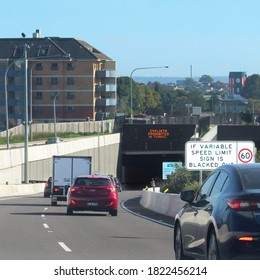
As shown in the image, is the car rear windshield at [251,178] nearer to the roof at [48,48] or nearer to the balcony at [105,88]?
the roof at [48,48]

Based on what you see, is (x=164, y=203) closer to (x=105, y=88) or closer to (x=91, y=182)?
(x=91, y=182)

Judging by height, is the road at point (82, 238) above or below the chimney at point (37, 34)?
below

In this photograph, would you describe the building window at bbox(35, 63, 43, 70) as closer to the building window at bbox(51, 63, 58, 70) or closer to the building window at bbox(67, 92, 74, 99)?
the building window at bbox(51, 63, 58, 70)

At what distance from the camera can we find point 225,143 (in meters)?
34.2

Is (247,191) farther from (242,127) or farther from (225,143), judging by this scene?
(242,127)

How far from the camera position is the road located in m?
17.7

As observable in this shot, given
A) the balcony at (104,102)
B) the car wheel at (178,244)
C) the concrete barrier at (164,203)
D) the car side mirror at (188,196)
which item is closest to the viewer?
the car side mirror at (188,196)

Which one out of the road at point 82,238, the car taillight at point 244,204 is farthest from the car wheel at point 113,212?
the car taillight at point 244,204

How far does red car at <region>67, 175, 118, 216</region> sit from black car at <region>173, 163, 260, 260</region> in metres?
19.4

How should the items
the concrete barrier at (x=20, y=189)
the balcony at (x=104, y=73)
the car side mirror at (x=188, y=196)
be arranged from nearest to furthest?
1. the car side mirror at (x=188, y=196)
2. the concrete barrier at (x=20, y=189)
3. the balcony at (x=104, y=73)

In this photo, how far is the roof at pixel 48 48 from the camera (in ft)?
447

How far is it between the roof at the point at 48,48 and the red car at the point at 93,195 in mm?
Answer: 102005
